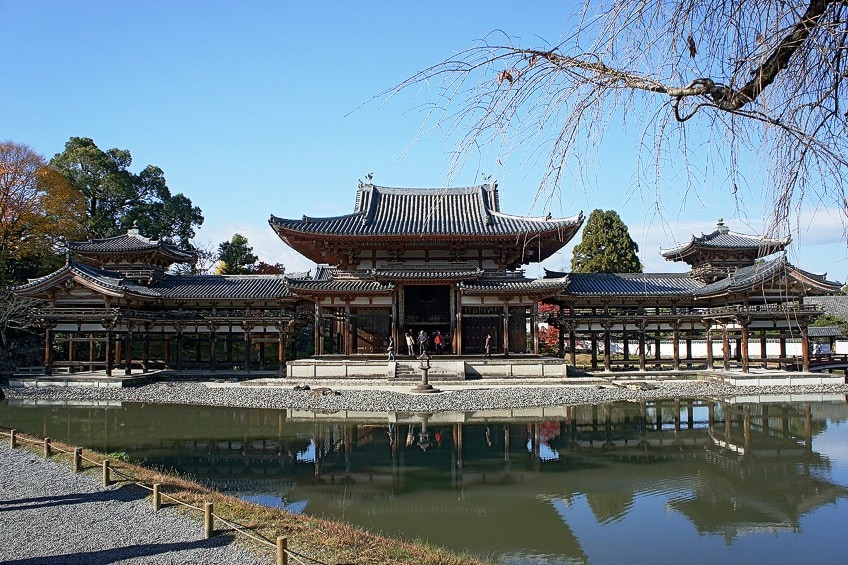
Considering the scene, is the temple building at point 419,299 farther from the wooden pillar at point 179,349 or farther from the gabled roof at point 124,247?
the gabled roof at point 124,247

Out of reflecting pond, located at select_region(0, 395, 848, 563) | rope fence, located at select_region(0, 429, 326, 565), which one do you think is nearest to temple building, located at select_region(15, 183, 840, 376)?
reflecting pond, located at select_region(0, 395, 848, 563)

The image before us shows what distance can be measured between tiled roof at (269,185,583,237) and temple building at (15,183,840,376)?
0.11 metres

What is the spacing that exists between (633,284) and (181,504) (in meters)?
26.1

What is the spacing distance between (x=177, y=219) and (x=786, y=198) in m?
55.6

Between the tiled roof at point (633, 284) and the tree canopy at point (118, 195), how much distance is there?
34.3m

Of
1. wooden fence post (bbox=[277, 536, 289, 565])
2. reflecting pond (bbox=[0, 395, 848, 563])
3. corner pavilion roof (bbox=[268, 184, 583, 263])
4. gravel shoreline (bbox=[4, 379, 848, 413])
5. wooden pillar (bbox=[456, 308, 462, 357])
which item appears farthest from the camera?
corner pavilion roof (bbox=[268, 184, 583, 263])

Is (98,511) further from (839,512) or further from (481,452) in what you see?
(839,512)

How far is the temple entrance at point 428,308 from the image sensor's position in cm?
2845

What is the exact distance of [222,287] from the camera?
30.4 meters

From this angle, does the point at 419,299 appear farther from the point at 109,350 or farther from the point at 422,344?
the point at 109,350

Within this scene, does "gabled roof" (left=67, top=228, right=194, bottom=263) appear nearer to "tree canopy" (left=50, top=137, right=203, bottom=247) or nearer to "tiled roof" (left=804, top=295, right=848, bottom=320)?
"tree canopy" (left=50, top=137, right=203, bottom=247)

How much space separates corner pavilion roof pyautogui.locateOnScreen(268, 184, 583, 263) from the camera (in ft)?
88.9

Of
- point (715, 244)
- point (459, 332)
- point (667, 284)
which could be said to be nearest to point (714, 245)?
point (715, 244)

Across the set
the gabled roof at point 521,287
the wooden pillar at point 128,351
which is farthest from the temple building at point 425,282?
the wooden pillar at point 128,351
